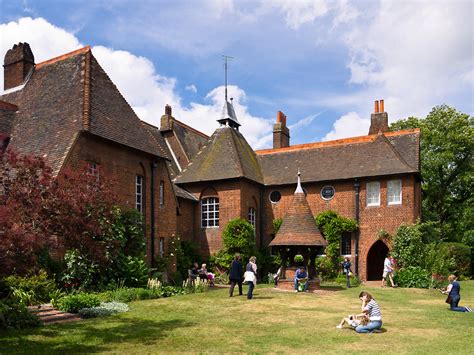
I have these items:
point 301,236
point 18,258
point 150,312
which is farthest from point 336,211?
point 18,258

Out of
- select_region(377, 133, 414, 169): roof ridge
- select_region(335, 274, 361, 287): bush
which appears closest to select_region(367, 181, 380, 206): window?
select_region(377, 133, 414, 169): roof ridge

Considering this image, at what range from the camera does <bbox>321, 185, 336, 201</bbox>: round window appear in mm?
29772

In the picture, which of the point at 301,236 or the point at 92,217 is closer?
the point at 92,217

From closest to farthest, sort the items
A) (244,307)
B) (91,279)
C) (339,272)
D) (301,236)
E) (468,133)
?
1. (244,307)
2. (91,279)
3. (301,236)
4. (339,272)
5. (468,133)

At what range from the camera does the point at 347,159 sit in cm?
3044

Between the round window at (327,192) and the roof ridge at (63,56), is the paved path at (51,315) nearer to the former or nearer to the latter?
the roof ridge at (63,56)

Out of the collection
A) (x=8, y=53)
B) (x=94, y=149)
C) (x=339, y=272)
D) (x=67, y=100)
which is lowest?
(x=339, y=272)

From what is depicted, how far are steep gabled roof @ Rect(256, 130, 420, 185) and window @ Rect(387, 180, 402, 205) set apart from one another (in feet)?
2.77

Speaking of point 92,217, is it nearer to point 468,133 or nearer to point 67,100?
point 67,100

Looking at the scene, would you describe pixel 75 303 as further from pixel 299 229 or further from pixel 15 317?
pixel 299 229

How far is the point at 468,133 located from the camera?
127 ft

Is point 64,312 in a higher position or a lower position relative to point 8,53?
lower

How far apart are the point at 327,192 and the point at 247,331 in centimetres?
1970

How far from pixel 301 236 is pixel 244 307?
283 inches
